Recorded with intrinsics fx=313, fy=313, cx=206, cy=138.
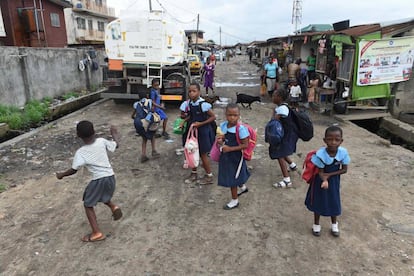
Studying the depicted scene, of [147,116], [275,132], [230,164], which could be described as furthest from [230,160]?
[147,116]

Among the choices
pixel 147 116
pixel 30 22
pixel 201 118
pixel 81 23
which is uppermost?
pixel 81 23

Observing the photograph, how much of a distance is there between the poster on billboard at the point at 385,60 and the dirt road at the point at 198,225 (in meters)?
3.62

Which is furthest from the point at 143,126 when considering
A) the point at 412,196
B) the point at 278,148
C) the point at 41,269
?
the point at 412,196

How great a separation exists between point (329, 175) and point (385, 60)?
23.4 ft

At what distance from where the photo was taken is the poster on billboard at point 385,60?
27.0ft

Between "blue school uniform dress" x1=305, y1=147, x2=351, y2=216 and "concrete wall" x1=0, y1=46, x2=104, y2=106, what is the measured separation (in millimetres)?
8182

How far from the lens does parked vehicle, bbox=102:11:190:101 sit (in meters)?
8.42

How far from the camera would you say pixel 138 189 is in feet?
14.4

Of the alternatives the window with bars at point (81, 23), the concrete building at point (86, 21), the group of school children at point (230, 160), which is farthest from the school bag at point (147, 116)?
the window with bars at point (81, 23)

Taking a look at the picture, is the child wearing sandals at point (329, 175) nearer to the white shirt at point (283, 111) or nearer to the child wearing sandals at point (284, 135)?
the white shirt at point (283, 111)

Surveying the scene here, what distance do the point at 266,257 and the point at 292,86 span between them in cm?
724

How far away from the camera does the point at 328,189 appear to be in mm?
2994

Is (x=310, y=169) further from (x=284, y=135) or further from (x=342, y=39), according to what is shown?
(x=342, y=39)

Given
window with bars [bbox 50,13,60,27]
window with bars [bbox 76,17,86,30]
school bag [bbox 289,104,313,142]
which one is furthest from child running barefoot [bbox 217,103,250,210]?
window with bars [bbox 76,17,86,30]
